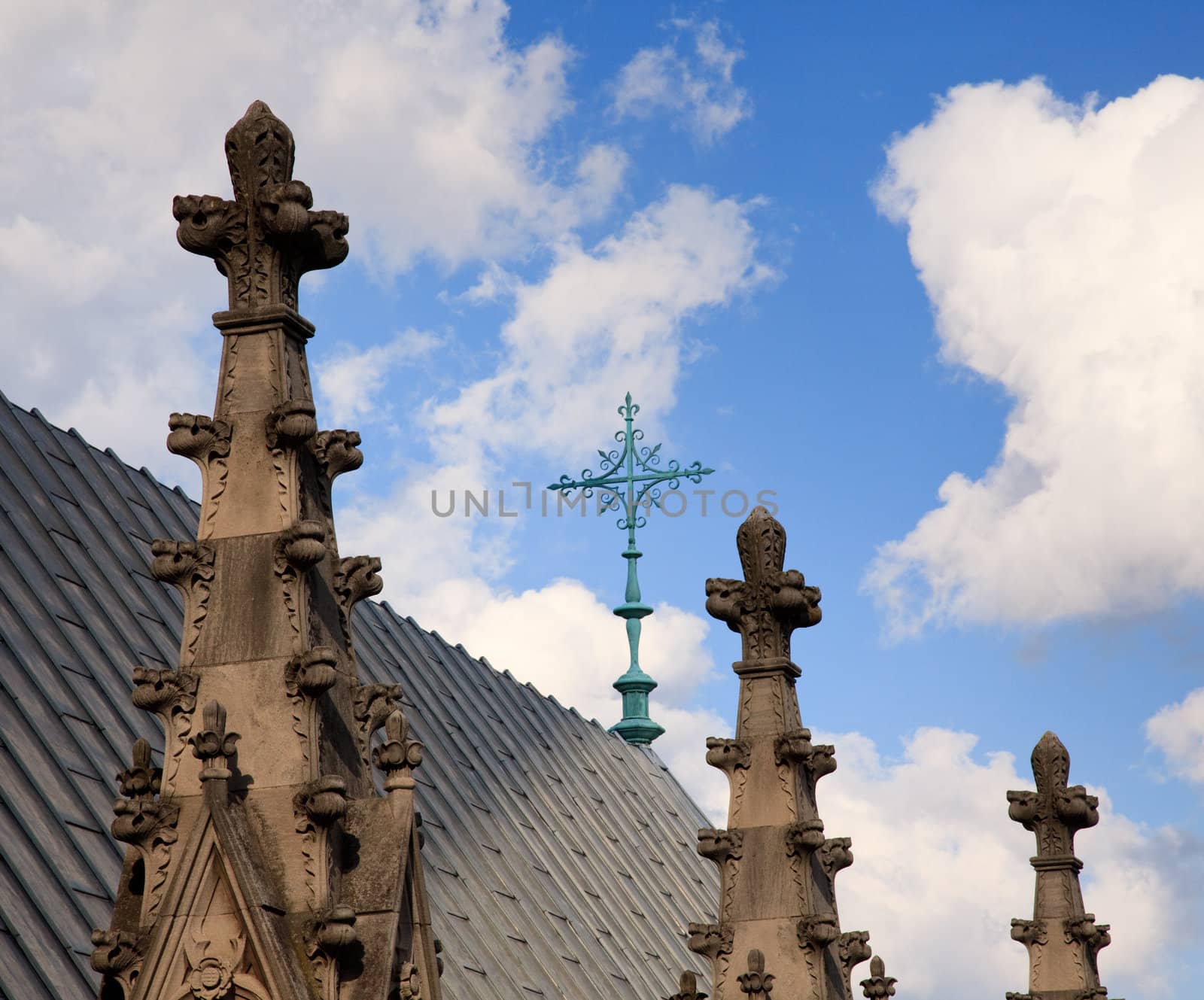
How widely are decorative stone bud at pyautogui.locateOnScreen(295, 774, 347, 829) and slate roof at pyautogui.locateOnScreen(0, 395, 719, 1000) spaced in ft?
28.8

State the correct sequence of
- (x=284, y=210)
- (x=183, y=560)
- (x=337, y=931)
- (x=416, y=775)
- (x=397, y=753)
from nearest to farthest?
(x=337, y=931), (x=397, y=753), (x=183, y=560), (x=284, y=210), (x=416, y=775)

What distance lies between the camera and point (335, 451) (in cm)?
1291

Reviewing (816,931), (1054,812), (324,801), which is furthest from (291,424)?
(1054,812)

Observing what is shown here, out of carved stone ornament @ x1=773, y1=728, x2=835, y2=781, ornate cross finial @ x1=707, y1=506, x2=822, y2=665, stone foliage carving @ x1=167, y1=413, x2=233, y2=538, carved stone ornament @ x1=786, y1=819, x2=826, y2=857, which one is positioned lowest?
stone foliage carving @ x1=167, y1=413, x2=233, y2=538

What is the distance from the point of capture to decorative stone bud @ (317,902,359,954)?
11.3 meters

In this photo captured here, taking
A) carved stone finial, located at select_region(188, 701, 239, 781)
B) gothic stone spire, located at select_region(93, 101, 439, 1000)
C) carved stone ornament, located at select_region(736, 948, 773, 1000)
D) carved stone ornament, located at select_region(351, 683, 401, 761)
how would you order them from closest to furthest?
gothic stone spire, located at select_region(93, 101, 439, 1000)
carved stone finial, located at select_region(188, 701, 239, 781)
carved stone ornament, located at select_region(351, 683, 401, 761)
carved stone ornament, located at select_region(736, 948, 773, 1000)

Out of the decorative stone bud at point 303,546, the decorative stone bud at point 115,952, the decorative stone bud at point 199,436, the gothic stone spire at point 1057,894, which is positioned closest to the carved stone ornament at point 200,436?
the decorative stone bud at point 199,436

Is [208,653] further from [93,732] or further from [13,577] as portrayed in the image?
[13,577]

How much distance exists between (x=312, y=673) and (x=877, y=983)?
36.6ft

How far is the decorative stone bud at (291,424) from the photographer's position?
12.7m

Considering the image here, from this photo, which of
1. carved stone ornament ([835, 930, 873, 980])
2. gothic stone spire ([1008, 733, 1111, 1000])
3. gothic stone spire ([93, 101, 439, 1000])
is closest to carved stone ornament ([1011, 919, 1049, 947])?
gothic stone spire ([1008, 733, 1111, 1000])

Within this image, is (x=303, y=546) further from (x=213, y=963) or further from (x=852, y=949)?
(x=852, y=949)

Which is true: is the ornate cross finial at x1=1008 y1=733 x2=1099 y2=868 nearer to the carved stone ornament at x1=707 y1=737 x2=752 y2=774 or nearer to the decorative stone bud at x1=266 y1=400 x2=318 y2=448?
the carved stone ornament at x1=707 y1=737 x2=752 y2=774

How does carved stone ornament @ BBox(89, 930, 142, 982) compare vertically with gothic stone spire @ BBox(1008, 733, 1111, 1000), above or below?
below
